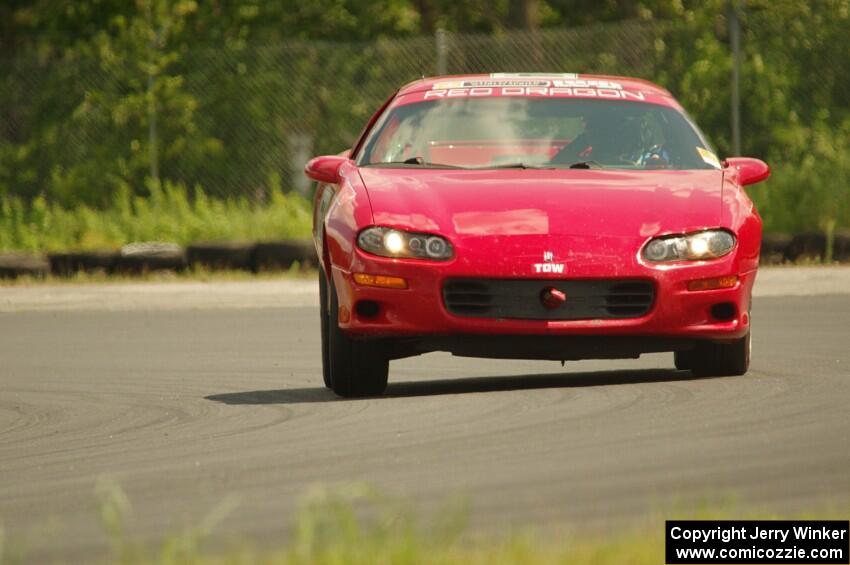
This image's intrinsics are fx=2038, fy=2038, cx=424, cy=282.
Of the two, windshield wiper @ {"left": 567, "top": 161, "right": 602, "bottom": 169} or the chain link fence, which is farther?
the chain link fence

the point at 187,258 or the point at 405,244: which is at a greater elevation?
the point at 405,244

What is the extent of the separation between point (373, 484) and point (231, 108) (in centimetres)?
1575

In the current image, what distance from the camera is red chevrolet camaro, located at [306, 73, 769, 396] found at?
28.7ft

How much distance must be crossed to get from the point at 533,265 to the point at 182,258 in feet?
35.4

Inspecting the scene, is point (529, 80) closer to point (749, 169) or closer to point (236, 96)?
point (749, 169)

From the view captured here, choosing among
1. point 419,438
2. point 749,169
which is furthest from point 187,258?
point 419,438

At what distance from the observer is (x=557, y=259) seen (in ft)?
28.6

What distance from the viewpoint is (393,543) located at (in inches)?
201

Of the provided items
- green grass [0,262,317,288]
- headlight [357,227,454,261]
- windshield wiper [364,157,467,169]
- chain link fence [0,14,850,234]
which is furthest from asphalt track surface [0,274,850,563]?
chain link fence [0,14,850,234]

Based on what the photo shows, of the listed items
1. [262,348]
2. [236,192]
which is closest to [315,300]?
[262,348]

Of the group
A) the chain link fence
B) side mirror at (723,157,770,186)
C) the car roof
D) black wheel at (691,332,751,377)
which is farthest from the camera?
the chain link fence

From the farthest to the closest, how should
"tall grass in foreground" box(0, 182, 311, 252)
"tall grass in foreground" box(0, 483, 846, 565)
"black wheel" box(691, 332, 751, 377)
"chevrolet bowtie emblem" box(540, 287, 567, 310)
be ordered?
"tall grass in foreground" box(0, 182, 311, 252), "black wheel" box(691, 332, 751, 377), "chevrolet bowtie emblem" box(540, 287, 567, 310), "tall grass in foreground" box(0, 483, 846, 565)

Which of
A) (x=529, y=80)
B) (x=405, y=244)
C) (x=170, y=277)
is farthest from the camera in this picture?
(x=170, y=277)

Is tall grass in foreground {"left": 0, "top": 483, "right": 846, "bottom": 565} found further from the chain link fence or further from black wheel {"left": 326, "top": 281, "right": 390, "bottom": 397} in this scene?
the chain link fence
